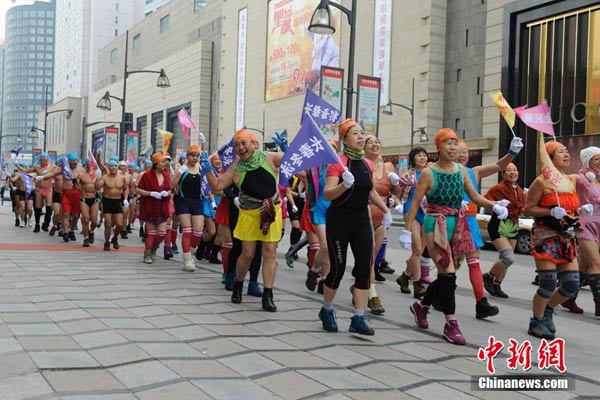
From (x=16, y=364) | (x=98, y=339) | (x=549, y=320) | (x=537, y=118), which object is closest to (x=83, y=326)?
(x=98, y=339)

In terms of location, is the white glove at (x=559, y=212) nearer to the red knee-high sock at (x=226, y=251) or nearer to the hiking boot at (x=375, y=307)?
the hiking boot at (x=375, y=307)

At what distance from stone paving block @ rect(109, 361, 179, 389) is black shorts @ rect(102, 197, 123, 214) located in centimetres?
823

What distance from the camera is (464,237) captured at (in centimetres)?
562

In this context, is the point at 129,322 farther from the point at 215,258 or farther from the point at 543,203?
the point at 215,258

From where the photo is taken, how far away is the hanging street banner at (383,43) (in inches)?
1529

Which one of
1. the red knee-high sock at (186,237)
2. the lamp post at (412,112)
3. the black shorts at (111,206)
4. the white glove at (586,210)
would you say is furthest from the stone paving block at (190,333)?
the lamp post at (412,112)

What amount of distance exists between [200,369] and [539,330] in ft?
10.3

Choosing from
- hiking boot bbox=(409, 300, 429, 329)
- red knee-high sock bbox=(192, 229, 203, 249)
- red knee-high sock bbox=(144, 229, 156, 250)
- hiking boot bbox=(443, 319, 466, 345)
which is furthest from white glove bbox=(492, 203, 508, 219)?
red knee-high sock bbox=(144, 229, 156, 250)

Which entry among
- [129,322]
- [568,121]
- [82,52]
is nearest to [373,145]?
[129,322]

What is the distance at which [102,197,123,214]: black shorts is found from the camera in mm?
12000

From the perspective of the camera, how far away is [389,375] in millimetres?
4207

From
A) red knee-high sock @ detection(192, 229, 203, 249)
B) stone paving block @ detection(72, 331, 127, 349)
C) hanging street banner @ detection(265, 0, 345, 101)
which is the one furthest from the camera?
hanging street banner @ detection(265, 0, 345, 101)

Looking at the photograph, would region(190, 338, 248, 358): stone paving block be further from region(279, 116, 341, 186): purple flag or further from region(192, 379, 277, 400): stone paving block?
region(279, 116, 341, 186): purple flag

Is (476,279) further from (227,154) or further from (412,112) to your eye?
(412,112)
